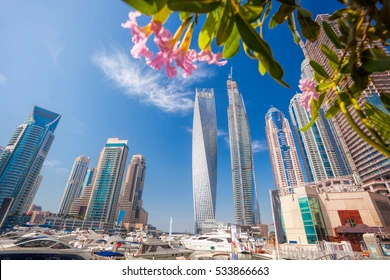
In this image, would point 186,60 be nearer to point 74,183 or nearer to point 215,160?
point 215,160

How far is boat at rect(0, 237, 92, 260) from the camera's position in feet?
16.0

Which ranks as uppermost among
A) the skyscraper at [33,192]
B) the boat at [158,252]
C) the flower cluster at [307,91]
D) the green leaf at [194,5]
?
the skyscraper at [33,192]

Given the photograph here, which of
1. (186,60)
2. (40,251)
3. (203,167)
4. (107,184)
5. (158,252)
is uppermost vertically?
(203,167)

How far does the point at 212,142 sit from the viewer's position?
46.2 m

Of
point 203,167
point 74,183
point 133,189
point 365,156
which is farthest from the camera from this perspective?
point 74,183

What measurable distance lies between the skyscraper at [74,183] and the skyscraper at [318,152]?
63900mm

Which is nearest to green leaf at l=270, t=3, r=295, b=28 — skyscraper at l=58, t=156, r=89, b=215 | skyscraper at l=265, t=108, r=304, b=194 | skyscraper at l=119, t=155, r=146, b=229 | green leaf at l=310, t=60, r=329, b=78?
green leaf at l=310, t=60, r=329, b=78

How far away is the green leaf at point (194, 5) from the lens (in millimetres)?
240

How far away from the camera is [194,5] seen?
0.25 meters

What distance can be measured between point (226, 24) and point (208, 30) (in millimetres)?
50

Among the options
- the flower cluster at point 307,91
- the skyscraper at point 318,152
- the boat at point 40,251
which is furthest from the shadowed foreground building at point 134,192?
the flower cluster at point 307,91

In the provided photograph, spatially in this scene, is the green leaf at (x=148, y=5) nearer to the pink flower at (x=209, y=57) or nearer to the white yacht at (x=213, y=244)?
the pink flower at (x=209, y=57)

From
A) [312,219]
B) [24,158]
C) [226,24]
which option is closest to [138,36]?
[226,24]
